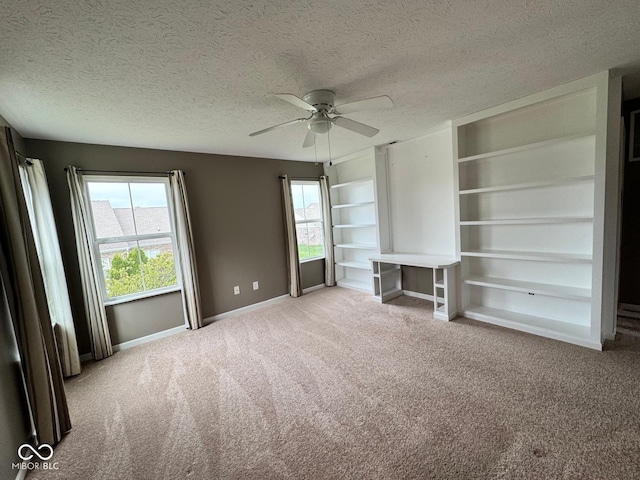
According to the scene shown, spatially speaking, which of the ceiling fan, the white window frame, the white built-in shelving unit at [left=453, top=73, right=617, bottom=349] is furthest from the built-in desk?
the white window frame

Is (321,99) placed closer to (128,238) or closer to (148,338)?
(128,238)

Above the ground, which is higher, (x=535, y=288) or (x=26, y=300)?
(x=26, y=300)

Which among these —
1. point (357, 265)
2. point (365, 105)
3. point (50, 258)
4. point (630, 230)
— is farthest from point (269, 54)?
point (630, 230)

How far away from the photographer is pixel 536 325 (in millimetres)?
2725

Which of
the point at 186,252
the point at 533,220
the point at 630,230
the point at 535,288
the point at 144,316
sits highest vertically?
the point at 533,220

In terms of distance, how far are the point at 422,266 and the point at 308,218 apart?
7.42ft

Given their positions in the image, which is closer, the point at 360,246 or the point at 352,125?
the point at 352,125

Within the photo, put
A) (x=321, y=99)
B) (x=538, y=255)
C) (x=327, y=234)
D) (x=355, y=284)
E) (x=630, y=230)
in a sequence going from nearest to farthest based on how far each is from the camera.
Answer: (x=321, y=99), (x=538, y=255), (x=630, y=230), (x=355, y=284), (x=327, y=234)

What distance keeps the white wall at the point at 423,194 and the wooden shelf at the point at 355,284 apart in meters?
0.86

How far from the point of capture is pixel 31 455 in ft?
5.46

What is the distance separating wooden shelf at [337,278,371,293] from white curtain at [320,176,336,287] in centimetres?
21

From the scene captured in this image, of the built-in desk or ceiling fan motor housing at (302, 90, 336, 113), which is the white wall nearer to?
the built-in desk

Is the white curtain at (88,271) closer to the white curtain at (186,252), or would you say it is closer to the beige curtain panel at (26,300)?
the white curtain at (186,252)

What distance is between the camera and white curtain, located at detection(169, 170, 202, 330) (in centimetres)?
335
